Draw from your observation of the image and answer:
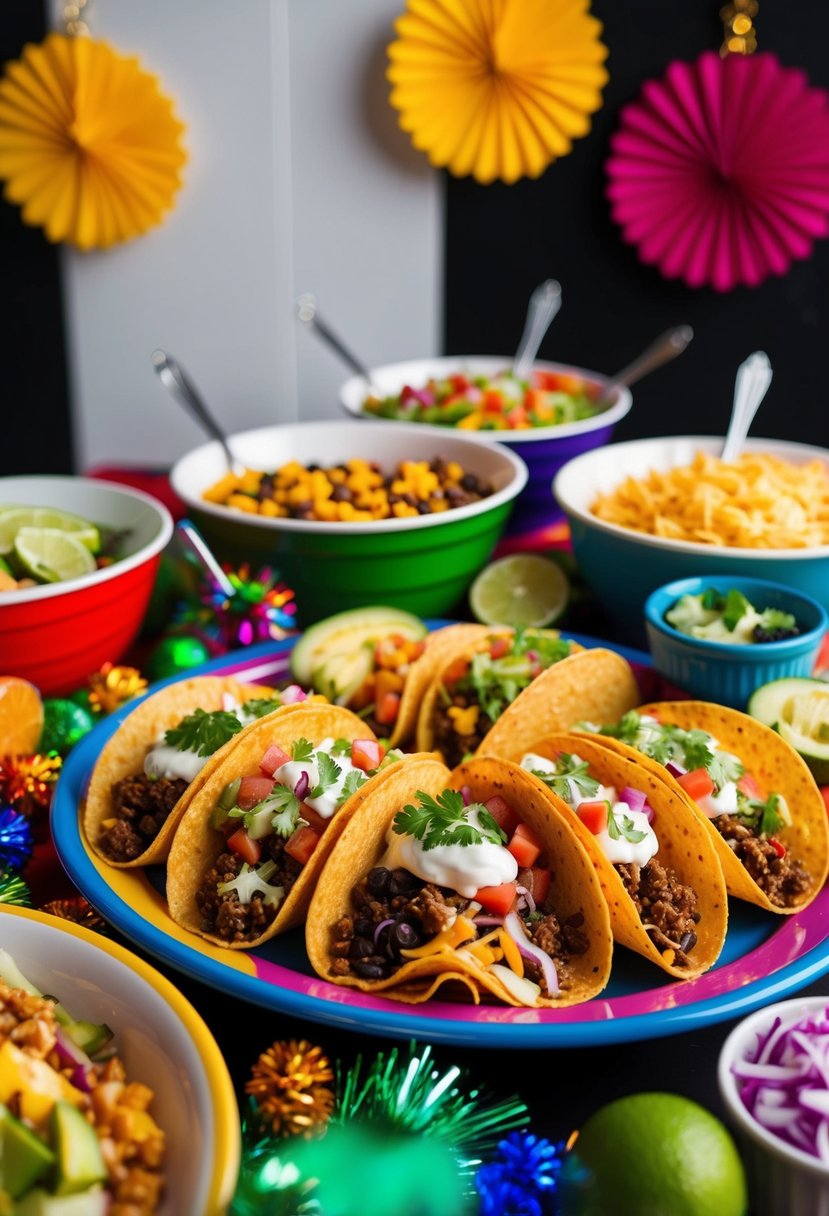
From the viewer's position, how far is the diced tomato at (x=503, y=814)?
198 centimetres

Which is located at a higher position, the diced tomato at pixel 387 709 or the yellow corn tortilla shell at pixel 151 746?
the yellow corn tortilla shell at pixel 151 746

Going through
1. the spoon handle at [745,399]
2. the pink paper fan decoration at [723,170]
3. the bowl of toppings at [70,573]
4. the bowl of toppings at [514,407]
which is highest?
the pink paper fan decoration at [723,170]

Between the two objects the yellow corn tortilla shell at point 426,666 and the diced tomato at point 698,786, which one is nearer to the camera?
the diced tomato at point 698,786

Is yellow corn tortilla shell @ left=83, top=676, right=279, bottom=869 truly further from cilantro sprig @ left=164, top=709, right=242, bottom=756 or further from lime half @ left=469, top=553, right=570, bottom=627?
lime half @ left=469, top=553, right=570, bottom=627

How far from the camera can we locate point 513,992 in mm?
1754

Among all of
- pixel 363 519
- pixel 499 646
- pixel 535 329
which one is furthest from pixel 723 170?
pixel 499 646

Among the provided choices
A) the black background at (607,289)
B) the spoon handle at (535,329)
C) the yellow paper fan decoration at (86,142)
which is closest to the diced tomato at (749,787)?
the spoon handle at (535,329)

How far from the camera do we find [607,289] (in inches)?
210

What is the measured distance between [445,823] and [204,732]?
56 cm

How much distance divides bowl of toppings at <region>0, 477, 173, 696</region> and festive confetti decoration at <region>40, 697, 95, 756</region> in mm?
118

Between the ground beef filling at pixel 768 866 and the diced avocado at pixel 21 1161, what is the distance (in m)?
1.23

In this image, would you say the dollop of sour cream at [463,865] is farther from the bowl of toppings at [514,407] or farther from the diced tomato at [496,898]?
the bowl of toppings at [514,407]

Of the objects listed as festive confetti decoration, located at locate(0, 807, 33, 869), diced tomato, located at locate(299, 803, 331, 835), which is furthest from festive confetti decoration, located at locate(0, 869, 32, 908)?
diced tomato, located at locate(299, 803, 331, 835)

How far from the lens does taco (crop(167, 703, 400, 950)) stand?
6.20 feet
